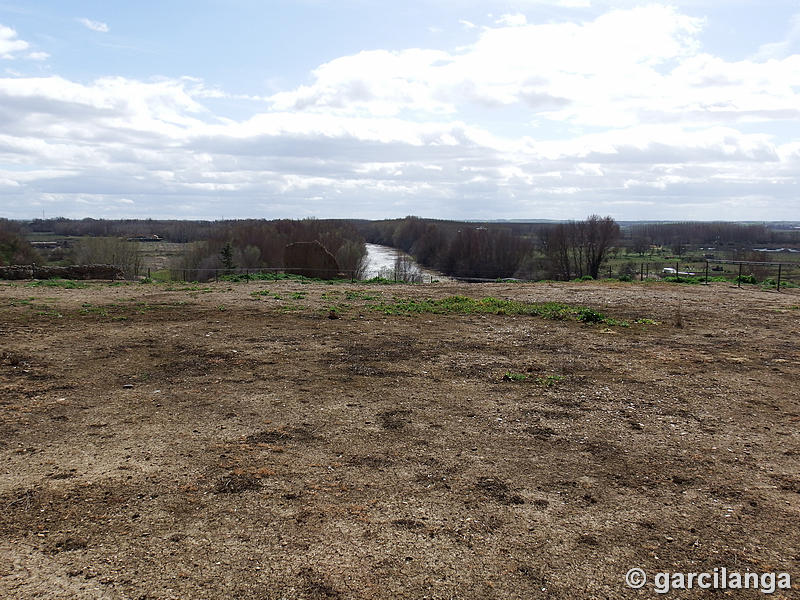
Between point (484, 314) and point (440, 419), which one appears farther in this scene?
point (484, 314)

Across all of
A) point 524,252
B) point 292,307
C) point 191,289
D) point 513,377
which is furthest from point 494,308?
point 524,252

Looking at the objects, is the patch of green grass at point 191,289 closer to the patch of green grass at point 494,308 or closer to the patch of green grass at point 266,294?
the patch of green grass at point 266,294

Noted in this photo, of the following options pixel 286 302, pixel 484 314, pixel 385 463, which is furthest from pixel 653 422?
pixel 286 302

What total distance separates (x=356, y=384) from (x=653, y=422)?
3359 millimetres

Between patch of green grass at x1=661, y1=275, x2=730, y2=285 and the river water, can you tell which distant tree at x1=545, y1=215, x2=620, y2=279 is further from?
patch of green grass at x1=661, y1=275, x2=730, y2=285

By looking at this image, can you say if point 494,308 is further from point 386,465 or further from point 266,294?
point 386,465

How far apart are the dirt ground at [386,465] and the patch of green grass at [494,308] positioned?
7.87 feet

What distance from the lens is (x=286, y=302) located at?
14.5 metres

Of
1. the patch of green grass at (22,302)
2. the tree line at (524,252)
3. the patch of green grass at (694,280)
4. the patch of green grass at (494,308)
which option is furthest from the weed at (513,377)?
the tree line at (524,252)

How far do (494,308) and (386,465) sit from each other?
9110 mm

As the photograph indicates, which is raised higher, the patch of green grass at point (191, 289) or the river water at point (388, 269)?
the patch of green grass at point (191, 289)

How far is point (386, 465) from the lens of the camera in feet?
15.9

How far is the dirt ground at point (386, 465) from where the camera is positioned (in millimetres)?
3475

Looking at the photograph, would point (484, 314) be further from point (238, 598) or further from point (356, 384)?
point (238, 598)
